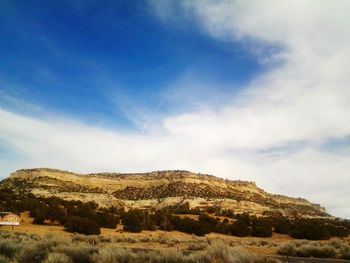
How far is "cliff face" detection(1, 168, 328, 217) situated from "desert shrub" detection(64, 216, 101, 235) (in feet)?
120

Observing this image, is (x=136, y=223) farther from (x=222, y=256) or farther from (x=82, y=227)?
(x=222, y=256)

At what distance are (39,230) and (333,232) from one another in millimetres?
33895

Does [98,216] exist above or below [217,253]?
above

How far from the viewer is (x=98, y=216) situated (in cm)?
4475

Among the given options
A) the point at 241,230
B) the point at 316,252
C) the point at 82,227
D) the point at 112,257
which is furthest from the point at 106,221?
the point at 112,257

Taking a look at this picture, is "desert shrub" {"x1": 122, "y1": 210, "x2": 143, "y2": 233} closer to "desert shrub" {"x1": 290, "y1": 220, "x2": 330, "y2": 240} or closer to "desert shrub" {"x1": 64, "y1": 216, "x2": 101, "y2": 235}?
"desert shrub" {"x1": 64, "y1": 216, "x2": 101, "y2": 235}

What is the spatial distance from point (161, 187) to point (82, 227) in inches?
2600

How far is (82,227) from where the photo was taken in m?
37.1

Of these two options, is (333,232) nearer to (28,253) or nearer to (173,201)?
(173,201)

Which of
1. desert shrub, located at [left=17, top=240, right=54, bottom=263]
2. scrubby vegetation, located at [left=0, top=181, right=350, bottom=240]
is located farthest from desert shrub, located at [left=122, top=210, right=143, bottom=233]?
desert shrub, located at [left=17, top=240, right=54, bottom=263]

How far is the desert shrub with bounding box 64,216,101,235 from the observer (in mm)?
36812

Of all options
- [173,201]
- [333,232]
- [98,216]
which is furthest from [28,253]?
[173,201]

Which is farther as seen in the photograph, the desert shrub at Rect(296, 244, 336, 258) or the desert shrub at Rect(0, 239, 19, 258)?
the desert shrub at Rect(296, 244, 336, 258)

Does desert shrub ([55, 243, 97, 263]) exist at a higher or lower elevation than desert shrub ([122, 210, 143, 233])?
lower
